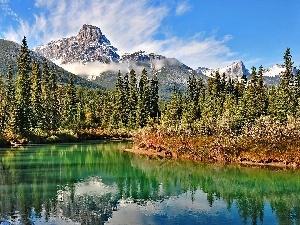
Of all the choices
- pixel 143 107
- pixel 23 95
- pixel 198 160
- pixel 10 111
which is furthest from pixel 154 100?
pixel 198 160

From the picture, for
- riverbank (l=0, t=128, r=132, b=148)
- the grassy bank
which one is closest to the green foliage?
riverbank (l=0, t=128, r=132, b=148)

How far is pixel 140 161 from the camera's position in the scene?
50.8 metres

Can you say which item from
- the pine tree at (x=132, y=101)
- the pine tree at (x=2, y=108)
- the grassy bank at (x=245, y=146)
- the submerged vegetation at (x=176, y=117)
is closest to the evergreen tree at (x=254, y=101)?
the submerged vegetation at (x=176, y=117)

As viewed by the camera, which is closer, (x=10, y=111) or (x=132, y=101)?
(x=10, y=111)

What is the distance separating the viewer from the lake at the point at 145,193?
23453mm

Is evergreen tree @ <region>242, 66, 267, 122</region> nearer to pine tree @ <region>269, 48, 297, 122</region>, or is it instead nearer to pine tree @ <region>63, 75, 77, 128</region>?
pine tree @ <region>269, 48, 297, 122</region>

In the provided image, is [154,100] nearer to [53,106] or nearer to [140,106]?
[140,106]

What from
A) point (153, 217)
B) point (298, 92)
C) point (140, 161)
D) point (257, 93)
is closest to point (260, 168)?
point (140, 161)

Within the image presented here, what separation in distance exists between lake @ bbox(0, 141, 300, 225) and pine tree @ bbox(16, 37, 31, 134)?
2855cm

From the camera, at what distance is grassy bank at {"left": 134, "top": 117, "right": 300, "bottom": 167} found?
147 ft

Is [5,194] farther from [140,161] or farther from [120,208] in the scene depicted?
[140,161]

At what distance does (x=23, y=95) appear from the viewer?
86062 millimetres

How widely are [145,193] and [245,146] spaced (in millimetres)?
21137

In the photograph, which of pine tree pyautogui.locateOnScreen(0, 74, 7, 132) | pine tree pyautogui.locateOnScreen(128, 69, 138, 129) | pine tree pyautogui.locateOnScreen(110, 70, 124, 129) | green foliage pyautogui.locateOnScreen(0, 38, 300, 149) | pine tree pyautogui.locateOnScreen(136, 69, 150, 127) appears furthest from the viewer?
pine tree pyautogui.locateOnScreen(128, 69, 138, 129)
